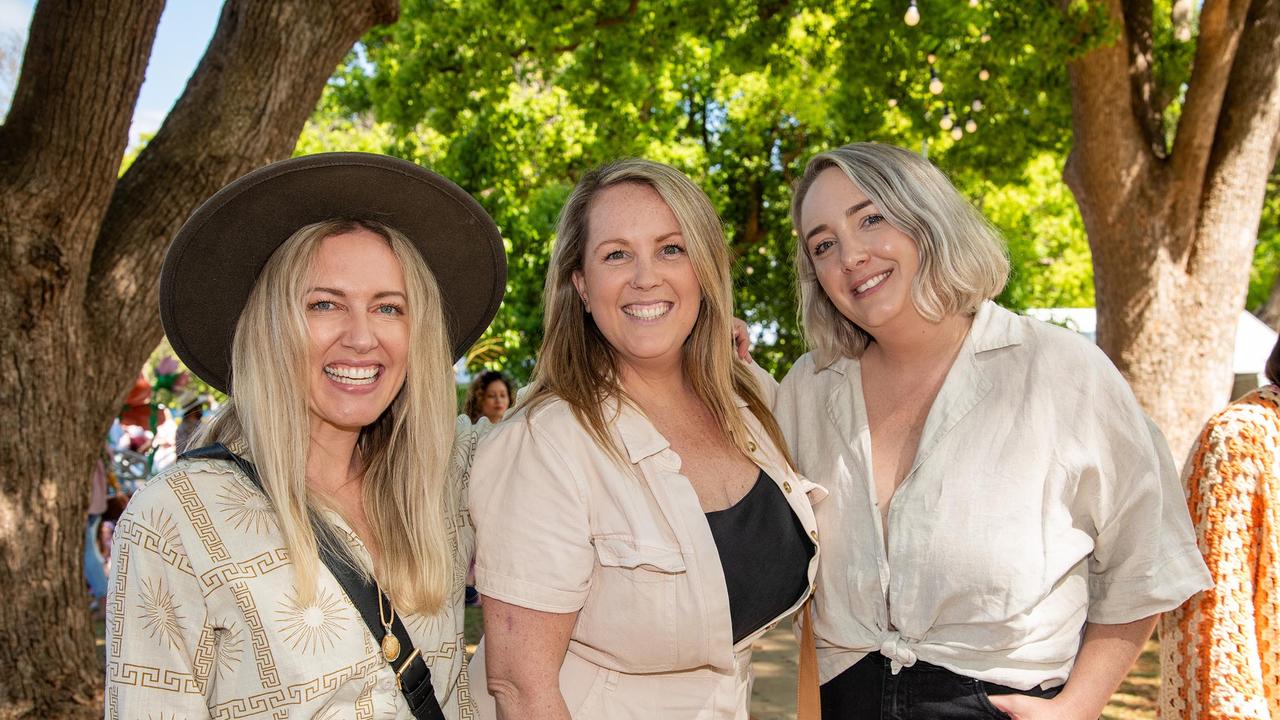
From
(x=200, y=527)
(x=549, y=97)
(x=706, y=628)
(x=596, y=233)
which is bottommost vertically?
(x=706, y=628)

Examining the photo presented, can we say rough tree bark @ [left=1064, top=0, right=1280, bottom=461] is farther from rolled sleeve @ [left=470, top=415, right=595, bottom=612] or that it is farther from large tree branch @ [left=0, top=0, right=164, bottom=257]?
large tree branch @ [left=0, top=0, right=164, bottom=257]

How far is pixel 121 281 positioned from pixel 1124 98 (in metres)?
6.53

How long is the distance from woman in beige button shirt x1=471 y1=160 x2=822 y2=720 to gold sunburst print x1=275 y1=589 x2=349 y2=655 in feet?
1.31

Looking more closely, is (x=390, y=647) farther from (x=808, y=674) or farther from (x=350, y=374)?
(x=808, y=674)

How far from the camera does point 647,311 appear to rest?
255 centimetres

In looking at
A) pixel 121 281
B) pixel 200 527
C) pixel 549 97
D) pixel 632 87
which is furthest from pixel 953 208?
pixel 549 97

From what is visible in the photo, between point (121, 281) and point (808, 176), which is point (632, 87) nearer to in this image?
point (121, 281)

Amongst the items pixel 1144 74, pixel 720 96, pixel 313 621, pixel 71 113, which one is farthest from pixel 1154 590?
pixel 720 96

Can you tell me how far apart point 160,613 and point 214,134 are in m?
2.96

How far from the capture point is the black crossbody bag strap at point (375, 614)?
2016 mm

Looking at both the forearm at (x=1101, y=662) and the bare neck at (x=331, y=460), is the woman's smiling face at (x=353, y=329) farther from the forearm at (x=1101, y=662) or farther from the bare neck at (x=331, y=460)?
the forearm at (x=1101, y=662)

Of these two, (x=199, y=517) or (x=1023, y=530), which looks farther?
(x=1023, y=530)

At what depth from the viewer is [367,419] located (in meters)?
2.21

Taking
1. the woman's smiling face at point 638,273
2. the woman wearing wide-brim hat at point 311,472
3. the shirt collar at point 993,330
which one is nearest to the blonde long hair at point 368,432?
the woman wearing wide-brim hat at point 311,472
